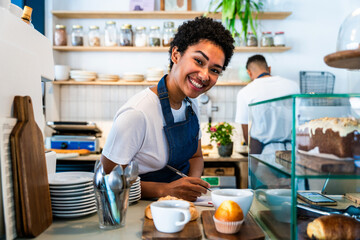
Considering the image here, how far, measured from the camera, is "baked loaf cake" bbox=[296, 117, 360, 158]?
→ 3.00ft

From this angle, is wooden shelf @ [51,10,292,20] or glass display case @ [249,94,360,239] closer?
glass display case @ [249,94,360,239]

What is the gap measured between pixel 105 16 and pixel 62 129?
1384 mm

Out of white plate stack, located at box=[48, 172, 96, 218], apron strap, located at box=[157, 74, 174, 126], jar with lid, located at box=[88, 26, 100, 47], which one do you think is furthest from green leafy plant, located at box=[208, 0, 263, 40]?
white plate stack, located at box=[48, 172, 96, 218]

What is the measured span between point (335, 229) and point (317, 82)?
3.43 meters

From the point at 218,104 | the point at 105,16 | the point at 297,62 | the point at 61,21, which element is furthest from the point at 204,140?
the point at 61,21

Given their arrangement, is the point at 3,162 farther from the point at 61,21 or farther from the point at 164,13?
the point at 61,21

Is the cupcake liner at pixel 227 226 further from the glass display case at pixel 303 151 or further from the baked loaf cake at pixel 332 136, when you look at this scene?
the baked loaf cake at pixel 332 136

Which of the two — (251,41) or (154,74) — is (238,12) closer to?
(251,41)

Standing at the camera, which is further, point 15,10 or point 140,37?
point 140,37

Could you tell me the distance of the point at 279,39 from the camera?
3938 millimetres

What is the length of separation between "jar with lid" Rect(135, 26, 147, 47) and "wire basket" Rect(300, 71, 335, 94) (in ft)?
6.03

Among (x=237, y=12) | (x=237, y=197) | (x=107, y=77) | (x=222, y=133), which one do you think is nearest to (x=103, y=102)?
(x=107, y=77)

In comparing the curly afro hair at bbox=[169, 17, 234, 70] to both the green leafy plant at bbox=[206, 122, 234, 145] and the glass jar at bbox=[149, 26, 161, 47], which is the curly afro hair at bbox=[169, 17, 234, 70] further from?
the glass jar at bbox=[149, 26, 161, 47]

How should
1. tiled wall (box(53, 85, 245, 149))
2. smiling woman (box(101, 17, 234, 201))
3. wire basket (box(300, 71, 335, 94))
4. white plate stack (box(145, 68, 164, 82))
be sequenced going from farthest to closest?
tiled wall (box(53, 85, 245, 149)), wire basket (box(300, 71, 335, 94)), white plate stack (box(145, 68, 164, 82)), smiling woman (box(101, 17, 234, 201))
